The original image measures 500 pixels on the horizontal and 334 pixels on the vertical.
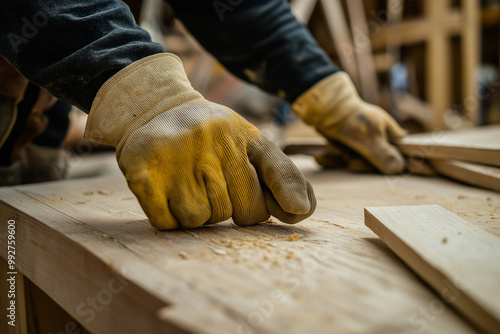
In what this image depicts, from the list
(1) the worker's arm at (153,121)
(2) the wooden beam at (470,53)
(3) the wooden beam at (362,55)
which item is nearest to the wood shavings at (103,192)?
(1) the worker's arm at (153,121)

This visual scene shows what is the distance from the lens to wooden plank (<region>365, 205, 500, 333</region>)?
0.51 meters

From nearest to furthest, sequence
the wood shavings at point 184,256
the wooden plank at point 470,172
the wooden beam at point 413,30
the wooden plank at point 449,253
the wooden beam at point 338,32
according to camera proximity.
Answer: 1. the wooden plank at point 449,253
2. the wood shavings at point 184,256
3. the wooden plank at point 470,172
4. the wooden beam at point 338,32
5. the wooden beam at point 413,30

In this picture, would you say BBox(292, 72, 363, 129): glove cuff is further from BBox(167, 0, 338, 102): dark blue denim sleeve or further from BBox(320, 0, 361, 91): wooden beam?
BBox(320, 0, 361, 91): wooden beam

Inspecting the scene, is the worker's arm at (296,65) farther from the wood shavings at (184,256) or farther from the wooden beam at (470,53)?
the wooden beam at (470,53)

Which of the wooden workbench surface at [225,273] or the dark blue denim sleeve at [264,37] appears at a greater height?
the dark blue denim sleeve at [264,37]

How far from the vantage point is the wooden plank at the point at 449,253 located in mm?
509

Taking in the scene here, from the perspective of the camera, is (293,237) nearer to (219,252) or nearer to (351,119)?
(219,252)

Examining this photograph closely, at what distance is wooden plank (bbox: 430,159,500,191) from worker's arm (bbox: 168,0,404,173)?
0.49ft

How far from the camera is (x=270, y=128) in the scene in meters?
4.33

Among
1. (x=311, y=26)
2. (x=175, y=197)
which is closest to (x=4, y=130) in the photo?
(x=175, y=197)

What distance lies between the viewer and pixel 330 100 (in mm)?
1653

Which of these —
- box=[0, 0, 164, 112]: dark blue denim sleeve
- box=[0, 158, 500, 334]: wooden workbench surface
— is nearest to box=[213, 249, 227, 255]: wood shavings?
box=[0, 158, 500, 334]: wooden workbench surface

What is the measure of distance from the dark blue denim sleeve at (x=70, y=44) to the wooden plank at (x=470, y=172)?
1.05m

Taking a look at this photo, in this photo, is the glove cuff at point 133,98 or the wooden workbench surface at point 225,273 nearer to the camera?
the wooden workbench surface at point 225,273
